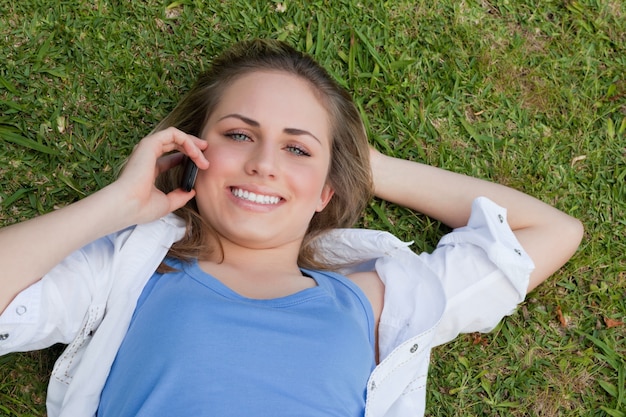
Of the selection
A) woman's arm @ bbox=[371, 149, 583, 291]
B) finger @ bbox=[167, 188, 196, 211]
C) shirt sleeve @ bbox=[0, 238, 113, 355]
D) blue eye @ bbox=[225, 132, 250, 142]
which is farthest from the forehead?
shirt sleeve @ bbox=[0, 238, 113, 355]

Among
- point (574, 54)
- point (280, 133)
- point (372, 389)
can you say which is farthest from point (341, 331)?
point (574, 54)

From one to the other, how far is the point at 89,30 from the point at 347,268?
224cm

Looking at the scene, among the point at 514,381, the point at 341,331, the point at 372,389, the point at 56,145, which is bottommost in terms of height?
the point at 514,381

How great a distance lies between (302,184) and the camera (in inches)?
132

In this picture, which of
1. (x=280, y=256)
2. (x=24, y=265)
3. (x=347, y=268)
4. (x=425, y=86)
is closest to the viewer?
(x=24, y=265)

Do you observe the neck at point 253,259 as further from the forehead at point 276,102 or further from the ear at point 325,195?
the forehead at point 276,102

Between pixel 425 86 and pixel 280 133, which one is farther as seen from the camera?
pixel 425 86

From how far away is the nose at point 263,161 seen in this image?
3189 mm

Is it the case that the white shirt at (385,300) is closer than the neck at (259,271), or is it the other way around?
the white shirt at (385,300)

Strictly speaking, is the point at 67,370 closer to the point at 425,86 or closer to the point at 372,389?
the point at 372,389

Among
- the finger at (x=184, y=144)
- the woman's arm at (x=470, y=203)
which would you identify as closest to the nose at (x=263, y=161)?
the finger at (x=184, y=144)

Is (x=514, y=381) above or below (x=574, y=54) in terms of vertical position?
below

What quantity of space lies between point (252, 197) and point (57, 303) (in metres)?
1.03

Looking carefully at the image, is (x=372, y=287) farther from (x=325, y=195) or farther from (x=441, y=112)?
(x=441, y=112)
